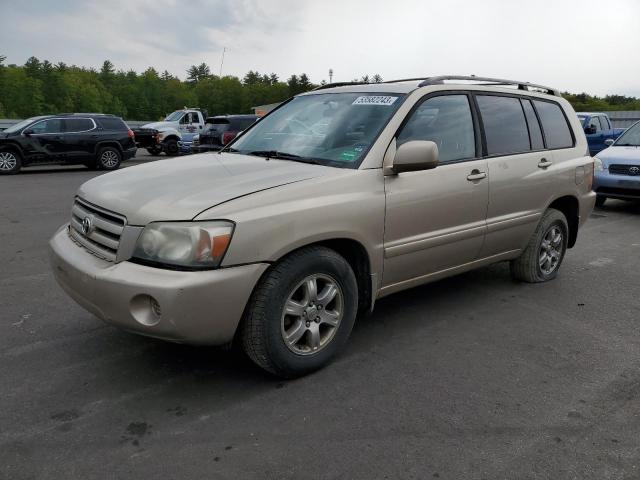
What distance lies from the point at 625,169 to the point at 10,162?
14.2m

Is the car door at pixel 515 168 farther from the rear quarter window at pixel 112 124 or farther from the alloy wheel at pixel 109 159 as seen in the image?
the rear quarter window at pixel 112 124

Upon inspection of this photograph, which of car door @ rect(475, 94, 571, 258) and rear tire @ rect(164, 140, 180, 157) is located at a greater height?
car door @ rect(475, 94, 571, 258)

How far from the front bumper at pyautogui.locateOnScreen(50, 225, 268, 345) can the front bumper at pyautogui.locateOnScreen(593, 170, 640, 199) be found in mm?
8444

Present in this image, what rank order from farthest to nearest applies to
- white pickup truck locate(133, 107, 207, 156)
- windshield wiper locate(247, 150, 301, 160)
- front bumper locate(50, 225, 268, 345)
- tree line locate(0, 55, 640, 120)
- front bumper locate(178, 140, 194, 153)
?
tree line locate(0, 55, 640, 120) < front bumper locate(178, 140, 194, 153) < white pickup truck locate(133, 107, 207, 156) < windshield wiper locate(247, 150, 301, 160) < front bumper locate(50, 225, 268, 345)

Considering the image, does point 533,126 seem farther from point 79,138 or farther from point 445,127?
point 79,138

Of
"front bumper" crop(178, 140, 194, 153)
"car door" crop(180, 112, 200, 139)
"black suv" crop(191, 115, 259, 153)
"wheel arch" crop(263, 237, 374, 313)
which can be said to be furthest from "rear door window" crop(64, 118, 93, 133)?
"wheel arch" crop(263, 237, 374, 313)

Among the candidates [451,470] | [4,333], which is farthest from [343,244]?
[4,333]

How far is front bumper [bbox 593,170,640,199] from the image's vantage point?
9211 mm

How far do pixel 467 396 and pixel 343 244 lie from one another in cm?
113

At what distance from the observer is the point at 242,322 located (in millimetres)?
2971

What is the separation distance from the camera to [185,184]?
3.14 metres

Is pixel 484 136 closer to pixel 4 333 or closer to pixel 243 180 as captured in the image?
pixel 243 180

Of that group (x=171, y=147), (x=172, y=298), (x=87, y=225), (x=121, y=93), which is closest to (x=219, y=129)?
(x=171, y=147)

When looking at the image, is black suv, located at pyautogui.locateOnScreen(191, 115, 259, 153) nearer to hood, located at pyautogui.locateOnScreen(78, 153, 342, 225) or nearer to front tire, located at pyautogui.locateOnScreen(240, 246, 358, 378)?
hood, located at pyautogui.locateOnScreen(78, 153, 342, 225)
